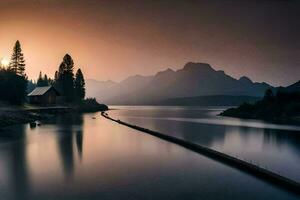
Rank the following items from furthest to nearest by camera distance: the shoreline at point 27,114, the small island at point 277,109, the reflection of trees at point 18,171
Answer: the small island at point 277,109, the shoreline at point 27,114, the reflection of trees at point 18,171

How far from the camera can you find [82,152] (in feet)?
96.6

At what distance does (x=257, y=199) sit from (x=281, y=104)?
101m

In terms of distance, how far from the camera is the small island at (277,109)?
9700 centimetres

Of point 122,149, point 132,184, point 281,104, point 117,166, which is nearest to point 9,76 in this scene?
point 122,149

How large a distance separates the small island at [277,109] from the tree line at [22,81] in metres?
82.0

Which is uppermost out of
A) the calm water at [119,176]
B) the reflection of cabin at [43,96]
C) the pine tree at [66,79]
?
the pine tree at [66,79]

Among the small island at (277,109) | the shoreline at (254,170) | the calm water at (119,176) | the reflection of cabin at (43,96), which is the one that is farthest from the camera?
the reflection of cabin at (43,96)

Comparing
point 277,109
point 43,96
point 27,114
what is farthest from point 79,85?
point 277,109

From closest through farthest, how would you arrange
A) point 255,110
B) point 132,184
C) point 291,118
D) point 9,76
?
point 132,184
point 9,76
point 291,118
point 255,110

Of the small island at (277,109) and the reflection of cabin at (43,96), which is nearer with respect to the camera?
the small island at (277,109)

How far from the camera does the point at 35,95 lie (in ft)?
378

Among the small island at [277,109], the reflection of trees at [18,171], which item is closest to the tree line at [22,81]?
the reflection of trees at [18,171]

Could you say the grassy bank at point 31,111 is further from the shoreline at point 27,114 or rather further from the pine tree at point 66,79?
the pine tree at point 66,79

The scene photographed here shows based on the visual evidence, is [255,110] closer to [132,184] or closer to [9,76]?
[9,76]
